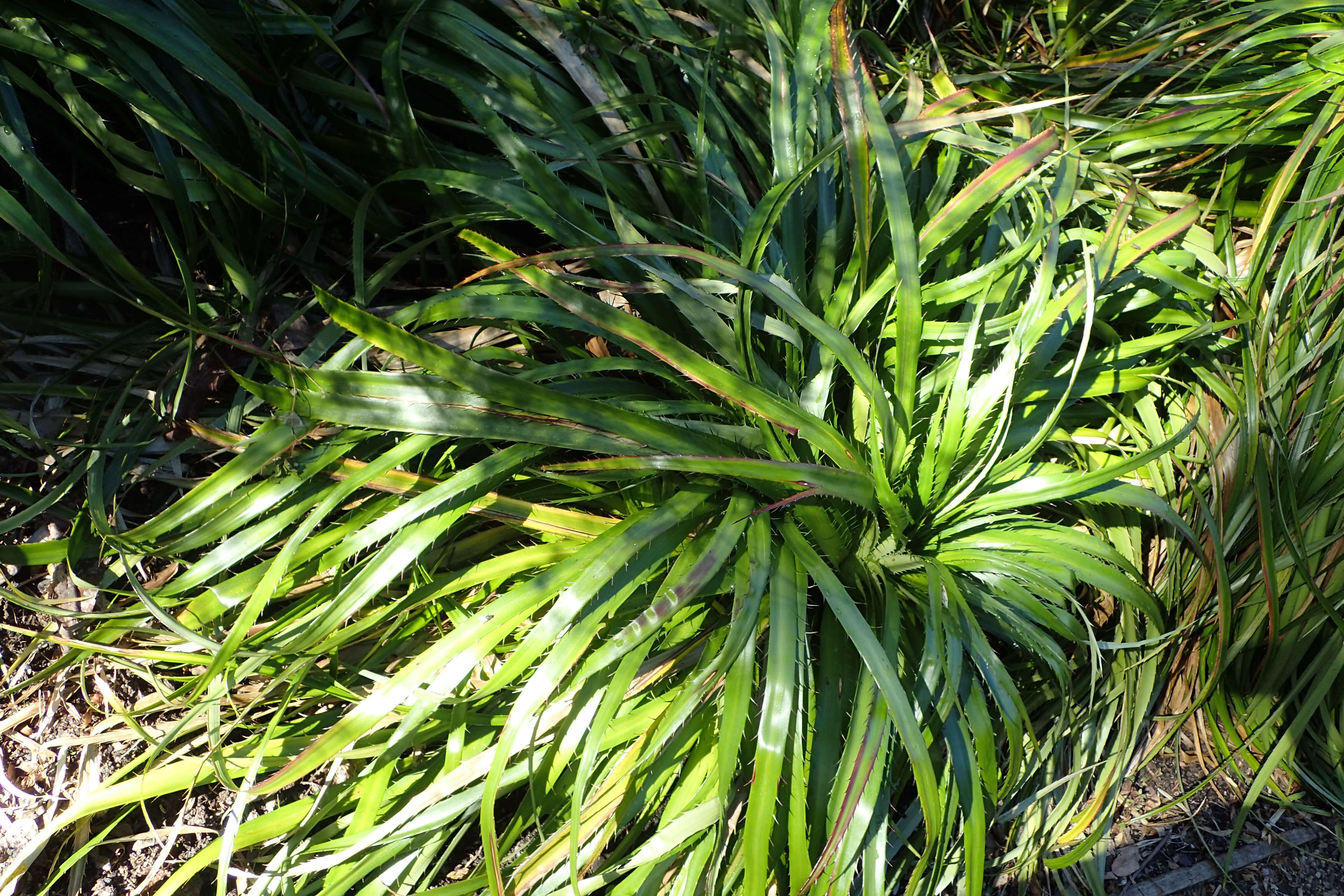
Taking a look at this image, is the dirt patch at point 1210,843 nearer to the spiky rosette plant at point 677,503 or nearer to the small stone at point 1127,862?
the small stone at point 1127,862

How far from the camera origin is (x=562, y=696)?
115cm

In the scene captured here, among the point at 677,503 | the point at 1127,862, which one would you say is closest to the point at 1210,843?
the point at 1127,862

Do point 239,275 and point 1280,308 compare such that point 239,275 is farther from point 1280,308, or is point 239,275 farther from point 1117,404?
point 1280,308

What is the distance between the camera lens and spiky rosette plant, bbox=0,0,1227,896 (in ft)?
3.48

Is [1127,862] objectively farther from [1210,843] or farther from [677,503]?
[677,503]

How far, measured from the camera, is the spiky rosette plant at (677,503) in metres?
1.06

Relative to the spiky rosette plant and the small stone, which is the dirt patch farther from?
the spiky rosette plant

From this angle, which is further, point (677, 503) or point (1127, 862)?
point (1127, 862)

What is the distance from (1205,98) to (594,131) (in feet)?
3.60

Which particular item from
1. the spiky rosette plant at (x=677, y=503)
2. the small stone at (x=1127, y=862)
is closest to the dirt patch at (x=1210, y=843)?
the small stone at (x=1127, y=862)

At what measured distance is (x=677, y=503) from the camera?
3.68 ft

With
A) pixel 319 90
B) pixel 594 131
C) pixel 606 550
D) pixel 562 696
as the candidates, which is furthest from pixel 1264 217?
pixel 319 90

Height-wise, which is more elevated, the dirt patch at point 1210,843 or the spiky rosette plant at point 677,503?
the spiky rosette plant at point 677,503

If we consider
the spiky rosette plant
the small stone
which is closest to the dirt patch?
the small stone
